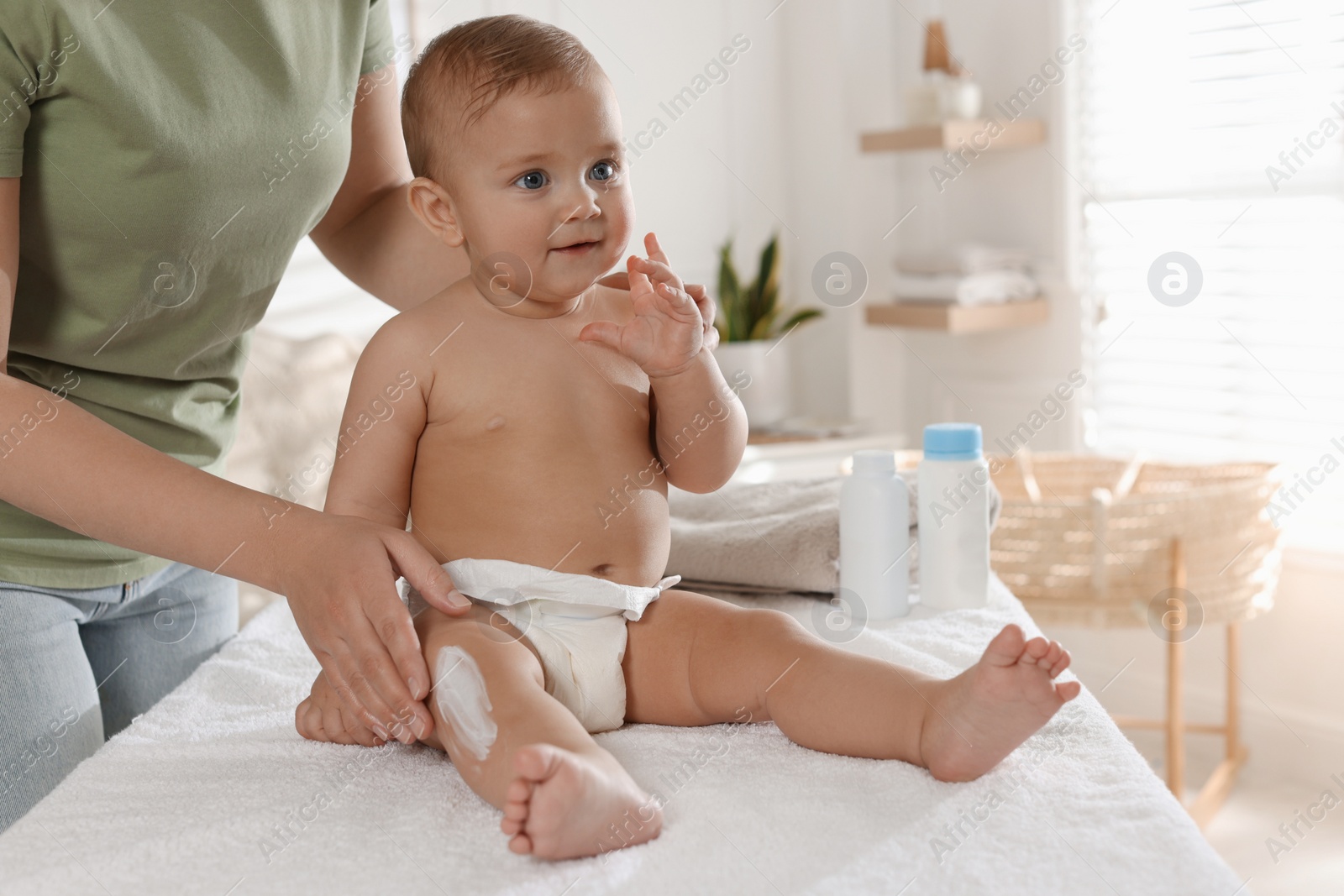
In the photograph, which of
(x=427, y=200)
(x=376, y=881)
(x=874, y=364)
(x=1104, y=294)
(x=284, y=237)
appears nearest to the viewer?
(x=376, y=881)

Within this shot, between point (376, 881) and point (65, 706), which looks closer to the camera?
point (376, 881)

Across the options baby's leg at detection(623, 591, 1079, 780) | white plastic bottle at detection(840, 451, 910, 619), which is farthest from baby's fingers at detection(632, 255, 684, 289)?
white plastic bottle at detection(840, 451, 910, 619)

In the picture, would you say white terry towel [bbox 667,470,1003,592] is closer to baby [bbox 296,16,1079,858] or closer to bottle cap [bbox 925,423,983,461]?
bottle cap [bbox 925,423,983,461]

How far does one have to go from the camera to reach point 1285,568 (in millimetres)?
2094

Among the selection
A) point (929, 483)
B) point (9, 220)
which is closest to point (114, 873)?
point (9, 220)

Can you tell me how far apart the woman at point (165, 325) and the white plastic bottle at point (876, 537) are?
0.30 m

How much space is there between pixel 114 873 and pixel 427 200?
0.49 meters

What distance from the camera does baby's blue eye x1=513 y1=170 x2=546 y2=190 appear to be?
790mm

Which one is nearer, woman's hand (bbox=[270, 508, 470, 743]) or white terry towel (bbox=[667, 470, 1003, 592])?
woman's hand (bbox=[270, 508, 470, 743])

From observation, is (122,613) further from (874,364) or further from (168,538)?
(874,364)

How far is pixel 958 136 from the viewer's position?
2.29m

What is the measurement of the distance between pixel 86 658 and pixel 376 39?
0.60 metres

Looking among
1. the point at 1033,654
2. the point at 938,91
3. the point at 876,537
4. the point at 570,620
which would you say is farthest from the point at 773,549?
the point at 938,91

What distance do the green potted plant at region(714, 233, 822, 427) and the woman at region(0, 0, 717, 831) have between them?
4.75ft
